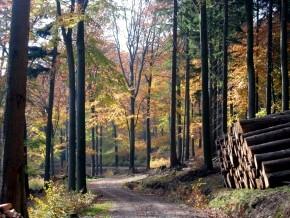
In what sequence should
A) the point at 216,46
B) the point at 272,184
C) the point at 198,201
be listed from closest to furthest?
the point at 272,184 → the point at 198,201 → the point at 216,46

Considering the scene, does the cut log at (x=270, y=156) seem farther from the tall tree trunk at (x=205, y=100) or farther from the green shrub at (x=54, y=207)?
the tall tree trunk at (x=205, y=100)

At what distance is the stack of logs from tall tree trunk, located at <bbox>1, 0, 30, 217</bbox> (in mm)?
6378

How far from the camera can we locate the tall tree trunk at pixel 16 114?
8.43m

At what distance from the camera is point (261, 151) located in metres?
12.9

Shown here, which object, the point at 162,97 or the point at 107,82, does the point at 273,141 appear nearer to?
the point at 107,82

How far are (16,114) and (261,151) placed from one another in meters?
7.12

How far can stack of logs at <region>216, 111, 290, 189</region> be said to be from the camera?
39.5 feet

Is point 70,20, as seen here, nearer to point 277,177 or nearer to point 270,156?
point 270,156

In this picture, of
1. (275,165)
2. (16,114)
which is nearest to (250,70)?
(275,165)

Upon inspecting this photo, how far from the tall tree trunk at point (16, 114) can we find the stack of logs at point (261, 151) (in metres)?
6.38

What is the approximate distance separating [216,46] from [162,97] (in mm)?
14657

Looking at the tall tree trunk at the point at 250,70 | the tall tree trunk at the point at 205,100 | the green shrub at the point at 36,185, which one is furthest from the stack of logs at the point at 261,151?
the green shrub at the point at 36,185

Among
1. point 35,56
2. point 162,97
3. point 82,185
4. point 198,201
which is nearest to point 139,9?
point 162,97

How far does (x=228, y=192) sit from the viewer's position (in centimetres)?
1526
